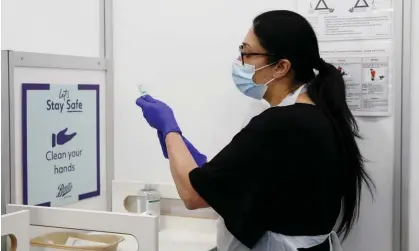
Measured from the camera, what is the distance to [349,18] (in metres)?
1.72

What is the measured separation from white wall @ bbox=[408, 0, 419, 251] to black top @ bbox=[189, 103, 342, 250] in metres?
0.41

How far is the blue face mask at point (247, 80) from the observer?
1559 mm

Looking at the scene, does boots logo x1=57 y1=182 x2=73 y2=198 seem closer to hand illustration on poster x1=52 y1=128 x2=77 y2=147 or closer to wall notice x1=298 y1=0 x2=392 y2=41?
hand illustration on poster x1=52 y1=128 x2=77 y2=147

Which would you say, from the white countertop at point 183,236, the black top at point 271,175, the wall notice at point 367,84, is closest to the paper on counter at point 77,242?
the white countertop at point 183,236

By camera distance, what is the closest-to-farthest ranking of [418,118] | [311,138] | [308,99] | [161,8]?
[311,138] → [308,99] → [418,118] → [161,8]

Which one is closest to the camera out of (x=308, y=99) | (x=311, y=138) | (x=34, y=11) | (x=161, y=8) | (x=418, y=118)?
(x=311, y=138)

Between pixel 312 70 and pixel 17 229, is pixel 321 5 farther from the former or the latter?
pixel 17 229

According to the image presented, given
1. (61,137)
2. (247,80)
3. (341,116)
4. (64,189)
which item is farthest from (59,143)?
(341,116)

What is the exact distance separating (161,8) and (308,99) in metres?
0.77

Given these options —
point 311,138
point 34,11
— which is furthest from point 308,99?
point 34,11

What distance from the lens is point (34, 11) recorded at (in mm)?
1857

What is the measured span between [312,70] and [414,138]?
39 centimetres

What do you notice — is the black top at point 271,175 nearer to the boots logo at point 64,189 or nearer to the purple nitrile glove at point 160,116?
the purple nitrile glove at point 160,116

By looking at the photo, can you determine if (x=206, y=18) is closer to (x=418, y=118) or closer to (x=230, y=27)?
(x=230, y=27)
